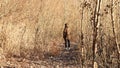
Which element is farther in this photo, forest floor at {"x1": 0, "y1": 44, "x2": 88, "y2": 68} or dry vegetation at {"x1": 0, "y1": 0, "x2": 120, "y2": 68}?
forest floor at {"x1": 0, "y1": 44, "x2": 88, "y2": 68}

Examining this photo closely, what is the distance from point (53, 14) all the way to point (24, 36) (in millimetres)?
4430

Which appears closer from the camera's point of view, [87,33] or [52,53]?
[87,33]

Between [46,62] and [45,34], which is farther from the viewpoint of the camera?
[45,34]

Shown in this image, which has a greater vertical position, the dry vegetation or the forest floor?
the dry vegetation

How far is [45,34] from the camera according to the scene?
14.6m

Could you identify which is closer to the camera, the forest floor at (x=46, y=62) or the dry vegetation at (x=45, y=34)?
the dry vegetation at (x=45, y=34)

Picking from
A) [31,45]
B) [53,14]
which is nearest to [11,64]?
[31,45]

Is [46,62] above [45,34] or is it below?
below

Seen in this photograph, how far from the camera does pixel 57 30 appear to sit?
16.1m

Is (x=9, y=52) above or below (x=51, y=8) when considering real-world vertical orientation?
below

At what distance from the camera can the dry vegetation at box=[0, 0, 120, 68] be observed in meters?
10.4

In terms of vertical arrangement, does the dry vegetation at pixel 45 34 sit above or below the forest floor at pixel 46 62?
above

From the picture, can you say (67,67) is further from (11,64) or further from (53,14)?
(53,14)

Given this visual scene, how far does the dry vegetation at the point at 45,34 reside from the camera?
10.4m
